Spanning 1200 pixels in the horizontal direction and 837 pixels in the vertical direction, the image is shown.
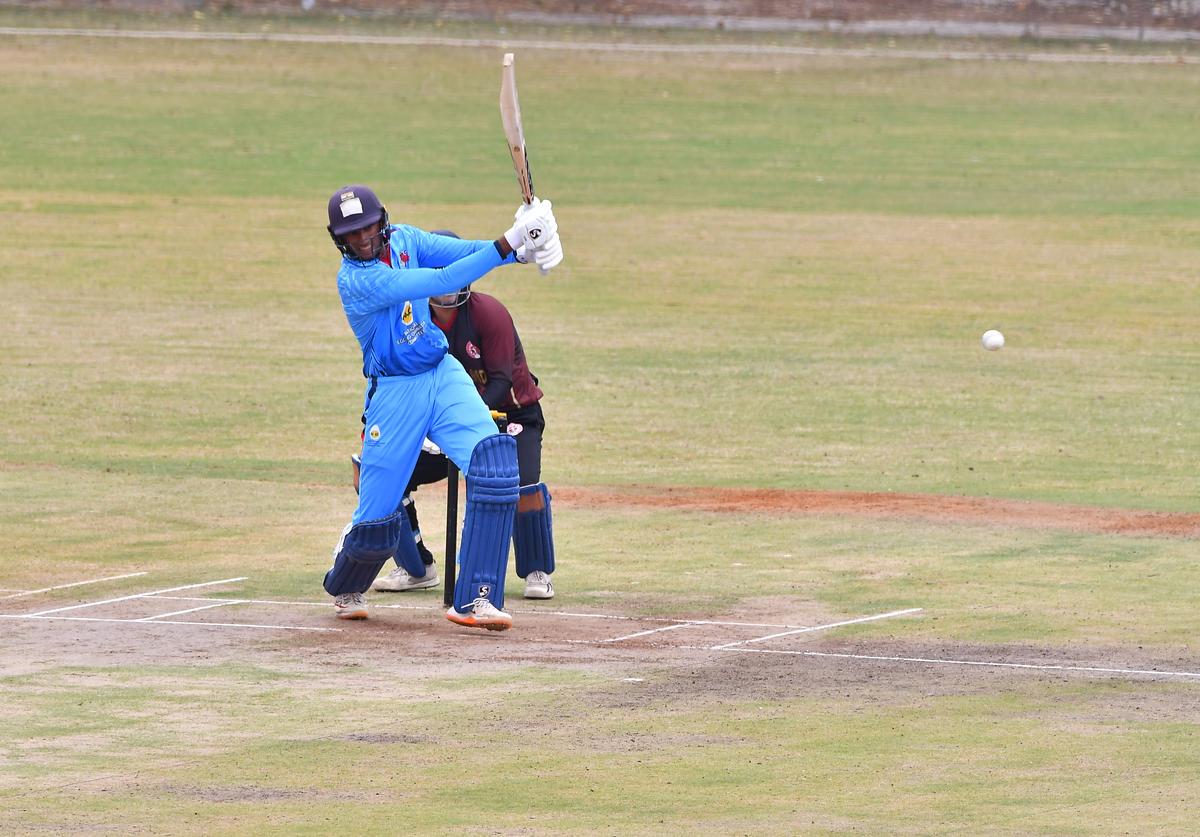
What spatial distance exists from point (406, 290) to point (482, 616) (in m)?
1.61

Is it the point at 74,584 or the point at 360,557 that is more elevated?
the point at 360,557

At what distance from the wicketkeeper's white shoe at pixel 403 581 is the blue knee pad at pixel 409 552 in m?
0.04

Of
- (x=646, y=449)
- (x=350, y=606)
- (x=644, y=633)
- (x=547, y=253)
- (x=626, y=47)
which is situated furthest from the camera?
(x=626, y=47)

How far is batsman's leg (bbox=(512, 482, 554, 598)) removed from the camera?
11898 millimetres

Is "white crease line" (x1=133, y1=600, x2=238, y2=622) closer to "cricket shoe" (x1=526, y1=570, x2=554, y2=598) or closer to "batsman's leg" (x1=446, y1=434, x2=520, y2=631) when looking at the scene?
"batsman's leg" (x1=446, y1=434, x2=520, y2=631)

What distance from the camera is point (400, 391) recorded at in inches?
438

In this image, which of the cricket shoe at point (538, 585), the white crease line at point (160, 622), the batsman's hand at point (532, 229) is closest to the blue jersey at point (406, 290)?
the batsman's hand at point (532, 229)

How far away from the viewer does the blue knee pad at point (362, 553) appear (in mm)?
11062

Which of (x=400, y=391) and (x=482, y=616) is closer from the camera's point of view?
(x=482, y=616)

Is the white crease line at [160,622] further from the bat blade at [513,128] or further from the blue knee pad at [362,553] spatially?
the bat blade at [513,128]

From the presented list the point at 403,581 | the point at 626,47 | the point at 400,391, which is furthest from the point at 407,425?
the point at 626,47

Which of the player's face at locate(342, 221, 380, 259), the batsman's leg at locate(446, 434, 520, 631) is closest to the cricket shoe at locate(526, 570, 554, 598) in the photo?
the batsman's leg at locate(446, 434, 520, 631)

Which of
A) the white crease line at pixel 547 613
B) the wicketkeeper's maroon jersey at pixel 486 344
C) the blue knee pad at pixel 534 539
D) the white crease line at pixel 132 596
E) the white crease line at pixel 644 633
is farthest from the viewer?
the wicketkeeper's maroon jersey at pixel 486 344

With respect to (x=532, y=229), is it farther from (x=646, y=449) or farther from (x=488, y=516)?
(x=646, y=449)
